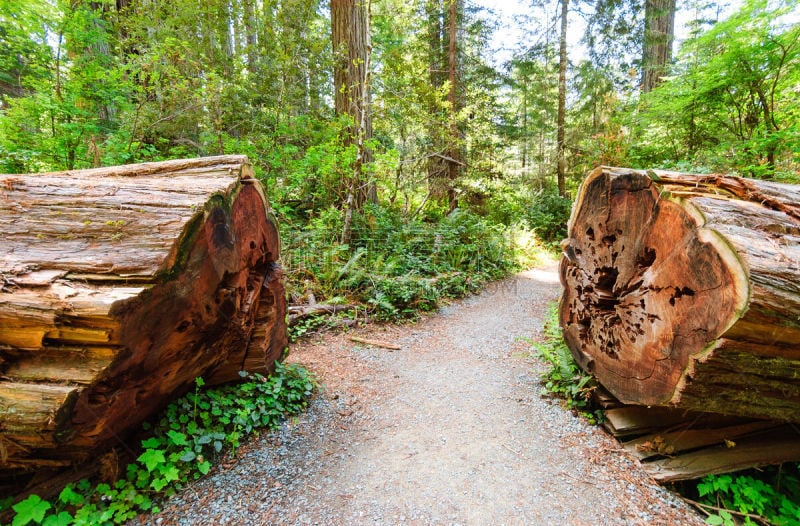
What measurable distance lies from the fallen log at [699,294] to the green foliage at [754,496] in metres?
0.68

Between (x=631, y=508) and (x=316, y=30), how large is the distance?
10150 mm

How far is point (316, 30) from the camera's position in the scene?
27.6 ft

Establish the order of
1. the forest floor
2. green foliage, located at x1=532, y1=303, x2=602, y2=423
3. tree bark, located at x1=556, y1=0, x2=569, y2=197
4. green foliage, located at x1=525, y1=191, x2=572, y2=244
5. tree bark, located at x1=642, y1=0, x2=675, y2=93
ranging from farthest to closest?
tree bark, located at x1=556, y1=0, x2=569, y2=197 < green foliage, located at x1=525, y1=191, x2=572, y2=244 < tree bark, located at x1=642, y1=0, x2=675, y2=93 < green foliage, located at x1=532, y1=303, x2=602, y2=423 < the forest floor

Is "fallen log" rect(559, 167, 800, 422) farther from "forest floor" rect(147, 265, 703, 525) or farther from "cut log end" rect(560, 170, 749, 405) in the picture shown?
"forest floor" rect(147, 265, 703, 525)

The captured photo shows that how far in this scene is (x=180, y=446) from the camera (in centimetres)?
251

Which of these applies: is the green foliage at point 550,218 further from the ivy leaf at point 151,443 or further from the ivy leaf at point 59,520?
the ivy leaf at point 59,520

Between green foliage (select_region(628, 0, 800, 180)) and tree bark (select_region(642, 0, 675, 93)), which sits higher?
tree bark (select_region(642, 0, 675, 93))

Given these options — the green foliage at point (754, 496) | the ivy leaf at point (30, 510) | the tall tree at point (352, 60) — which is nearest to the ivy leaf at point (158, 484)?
the ivy leaf at point (30, 510)

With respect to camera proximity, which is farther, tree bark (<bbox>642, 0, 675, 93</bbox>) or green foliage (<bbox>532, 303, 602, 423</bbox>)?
tree bark (<bbox>642, 0, 675, 93</bbox>)

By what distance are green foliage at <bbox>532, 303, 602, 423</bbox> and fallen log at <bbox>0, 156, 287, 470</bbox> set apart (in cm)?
326

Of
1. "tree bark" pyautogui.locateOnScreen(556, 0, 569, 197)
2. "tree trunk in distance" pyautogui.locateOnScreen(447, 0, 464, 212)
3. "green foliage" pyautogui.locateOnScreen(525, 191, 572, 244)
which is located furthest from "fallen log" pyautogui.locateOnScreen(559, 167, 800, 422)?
"tree bark" pyautogui.locateOnScreen(556, 0, 569, 197)

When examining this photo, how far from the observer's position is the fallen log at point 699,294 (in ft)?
6.02

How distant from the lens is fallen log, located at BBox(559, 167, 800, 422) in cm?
183

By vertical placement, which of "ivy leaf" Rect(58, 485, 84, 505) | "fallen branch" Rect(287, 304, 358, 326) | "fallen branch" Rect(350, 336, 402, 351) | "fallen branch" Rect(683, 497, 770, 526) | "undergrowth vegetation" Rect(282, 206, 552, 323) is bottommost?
"fallen branch" Rect(683, 497, 770, 526)
